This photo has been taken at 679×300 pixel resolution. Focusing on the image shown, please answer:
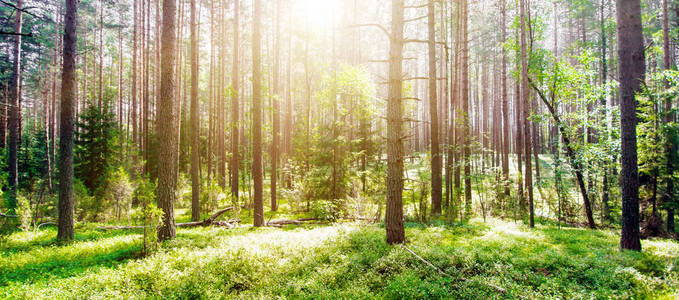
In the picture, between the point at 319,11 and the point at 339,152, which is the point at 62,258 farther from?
the point at 319,11

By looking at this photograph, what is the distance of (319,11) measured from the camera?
21.2 m

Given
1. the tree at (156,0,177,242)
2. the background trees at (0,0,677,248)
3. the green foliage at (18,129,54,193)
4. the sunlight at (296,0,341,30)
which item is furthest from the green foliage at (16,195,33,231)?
→ the sunlight at (296,0,341,30)

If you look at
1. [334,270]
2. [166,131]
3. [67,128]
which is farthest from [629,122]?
[67,128]

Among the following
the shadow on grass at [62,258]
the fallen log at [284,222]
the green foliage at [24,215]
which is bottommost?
the fallen log at [284,222]

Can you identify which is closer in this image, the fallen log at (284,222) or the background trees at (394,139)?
the background trees at (394,139)

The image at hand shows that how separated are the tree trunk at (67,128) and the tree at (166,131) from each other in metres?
2.71

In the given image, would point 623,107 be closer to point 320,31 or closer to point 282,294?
point 282,294

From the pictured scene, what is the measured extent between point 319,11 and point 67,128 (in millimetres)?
17675

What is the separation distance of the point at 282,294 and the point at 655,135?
11709 mm

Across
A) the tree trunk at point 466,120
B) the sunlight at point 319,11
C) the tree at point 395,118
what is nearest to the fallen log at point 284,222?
the tree at point 395,118

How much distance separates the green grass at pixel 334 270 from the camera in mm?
4621

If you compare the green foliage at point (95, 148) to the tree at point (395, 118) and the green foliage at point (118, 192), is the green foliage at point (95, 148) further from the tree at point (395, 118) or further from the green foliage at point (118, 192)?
the tree at point (395, 118)

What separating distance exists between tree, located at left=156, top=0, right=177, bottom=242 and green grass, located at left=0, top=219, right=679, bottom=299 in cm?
71

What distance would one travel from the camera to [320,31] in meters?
21.9
